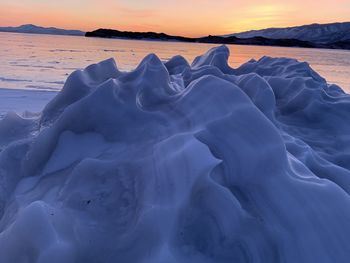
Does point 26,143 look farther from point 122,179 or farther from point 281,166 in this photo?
A: point 281,166

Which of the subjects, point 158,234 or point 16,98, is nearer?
point 158,234

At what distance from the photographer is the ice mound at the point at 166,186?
57.5 inches

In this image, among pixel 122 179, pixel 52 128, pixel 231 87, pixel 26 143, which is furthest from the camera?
pixel 26 143

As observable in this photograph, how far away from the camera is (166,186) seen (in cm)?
161

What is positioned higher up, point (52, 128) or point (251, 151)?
point (251, 151)

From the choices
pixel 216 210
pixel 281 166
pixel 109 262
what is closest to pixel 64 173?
pixel 109 262

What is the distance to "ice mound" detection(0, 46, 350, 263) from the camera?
146cm

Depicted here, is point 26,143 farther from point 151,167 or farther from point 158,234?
point 158,234

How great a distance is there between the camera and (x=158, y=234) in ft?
4.76

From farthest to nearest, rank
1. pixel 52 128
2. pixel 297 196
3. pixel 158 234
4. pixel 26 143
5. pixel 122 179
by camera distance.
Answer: pixel 26 143, pixel 52 128, pixel 122 179, pixel 297 196, pixel 158 234

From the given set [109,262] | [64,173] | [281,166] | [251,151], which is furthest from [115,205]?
[281,166]

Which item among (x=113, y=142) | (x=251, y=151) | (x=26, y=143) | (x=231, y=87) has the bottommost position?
(x=26, y=143)

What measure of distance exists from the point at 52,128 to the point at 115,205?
77 centimetres

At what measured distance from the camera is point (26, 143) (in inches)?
93.3
